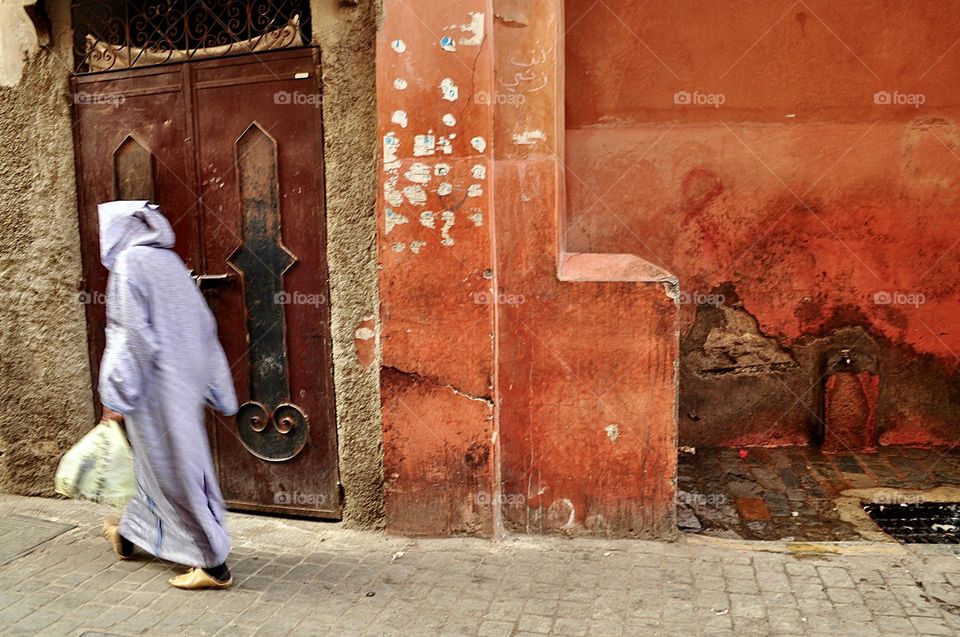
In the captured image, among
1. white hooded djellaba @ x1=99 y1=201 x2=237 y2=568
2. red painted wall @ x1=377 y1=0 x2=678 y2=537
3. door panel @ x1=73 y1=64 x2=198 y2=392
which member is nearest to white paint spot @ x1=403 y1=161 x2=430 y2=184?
red painted wall @ x1=377 y1=0 x2=678 y2=537

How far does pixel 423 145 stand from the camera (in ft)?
13.4

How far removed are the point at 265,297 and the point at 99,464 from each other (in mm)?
1248

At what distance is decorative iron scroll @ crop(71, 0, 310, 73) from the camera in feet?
14.4

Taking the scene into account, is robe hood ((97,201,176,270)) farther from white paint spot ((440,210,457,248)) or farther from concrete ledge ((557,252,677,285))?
concrete ledge ((557,252,677,285))

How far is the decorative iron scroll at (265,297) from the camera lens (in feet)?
14.6

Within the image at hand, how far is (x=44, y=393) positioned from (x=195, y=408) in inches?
74.7

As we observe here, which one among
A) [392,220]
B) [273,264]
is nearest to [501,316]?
[392,220]

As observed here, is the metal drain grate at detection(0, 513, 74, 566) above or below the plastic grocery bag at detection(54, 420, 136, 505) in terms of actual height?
below

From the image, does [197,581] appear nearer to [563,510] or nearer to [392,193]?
[563,510]

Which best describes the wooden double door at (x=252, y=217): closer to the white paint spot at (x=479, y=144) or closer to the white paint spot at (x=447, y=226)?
the white paint spot at (x=447, y=226)

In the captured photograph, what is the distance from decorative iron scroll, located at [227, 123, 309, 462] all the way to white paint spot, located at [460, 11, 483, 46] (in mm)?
1212

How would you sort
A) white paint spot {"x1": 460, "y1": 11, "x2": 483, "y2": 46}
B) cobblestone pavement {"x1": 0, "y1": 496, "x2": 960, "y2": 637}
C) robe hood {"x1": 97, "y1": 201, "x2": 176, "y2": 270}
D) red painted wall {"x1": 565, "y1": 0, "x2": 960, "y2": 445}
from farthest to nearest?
red painted wall {"x1": 565, "y1": 0, "x2": 960, "y2": 445}, white paint spot {"x1": 460, "y1": 11, "x2": 483, "y2": 46}, robe hood {"x1": 97, "y1": 201, "x2": 176, "y2": 270}, cobblestone pavement {"x1": 0, "y1": 496, "x2": 960, "y2": 637}

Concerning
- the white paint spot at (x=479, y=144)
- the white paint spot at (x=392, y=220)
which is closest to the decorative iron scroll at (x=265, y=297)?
the white paint spot at (x=392, y=220)

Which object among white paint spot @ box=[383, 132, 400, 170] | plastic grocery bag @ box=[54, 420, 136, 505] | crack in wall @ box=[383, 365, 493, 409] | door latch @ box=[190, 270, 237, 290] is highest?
white paint spot @ box=[383, 132, 400, 170]
